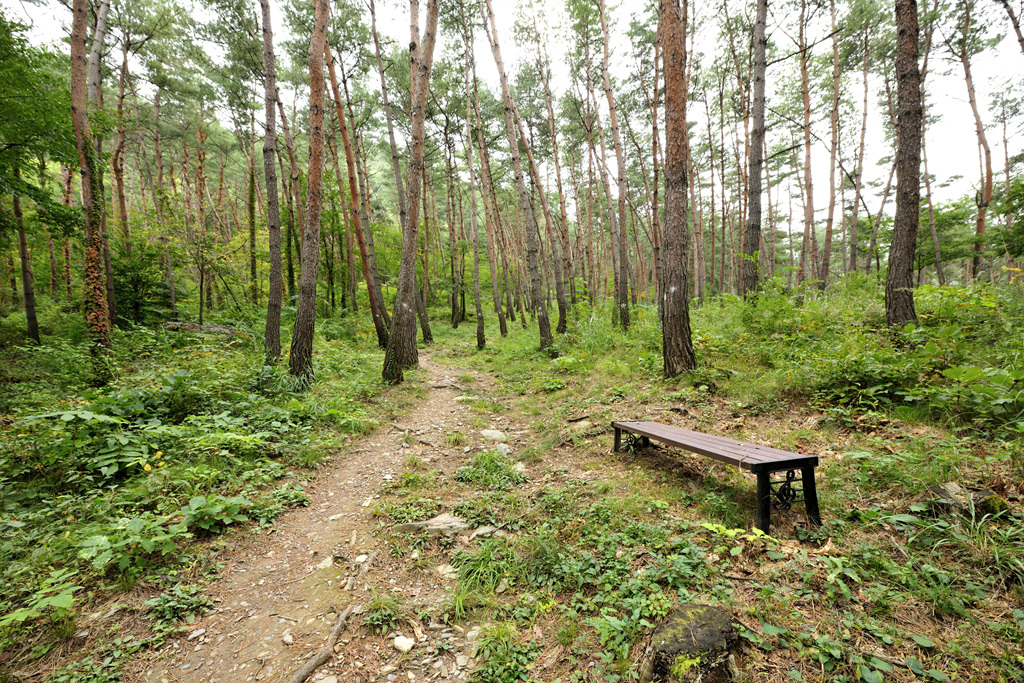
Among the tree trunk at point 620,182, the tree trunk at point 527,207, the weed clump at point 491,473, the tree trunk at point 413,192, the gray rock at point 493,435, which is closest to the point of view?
the weed clump at point 491,473

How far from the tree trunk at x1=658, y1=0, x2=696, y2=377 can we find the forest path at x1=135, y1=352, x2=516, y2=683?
4464mm

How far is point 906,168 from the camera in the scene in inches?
231

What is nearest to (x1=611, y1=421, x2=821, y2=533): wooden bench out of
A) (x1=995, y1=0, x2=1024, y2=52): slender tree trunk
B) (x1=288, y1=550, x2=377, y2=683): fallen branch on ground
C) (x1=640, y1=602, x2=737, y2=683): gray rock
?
(x1=640, y1=602, x2=737, y2=683): gray rock

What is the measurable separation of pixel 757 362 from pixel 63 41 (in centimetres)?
1949

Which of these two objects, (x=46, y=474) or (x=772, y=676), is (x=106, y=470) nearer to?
(x=46, y=474)

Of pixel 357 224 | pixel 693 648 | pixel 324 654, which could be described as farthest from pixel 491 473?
pixel 357 224

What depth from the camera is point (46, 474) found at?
12.2ft

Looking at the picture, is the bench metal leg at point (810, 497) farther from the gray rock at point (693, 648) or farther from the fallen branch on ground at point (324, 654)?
the fallen branch on ground at point (324, 654)

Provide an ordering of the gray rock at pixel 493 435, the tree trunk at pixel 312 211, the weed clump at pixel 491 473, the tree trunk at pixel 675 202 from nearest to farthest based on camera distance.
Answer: the weed clump at pixel 491 473 < the gray rock at pixel 493 435 < the tree trunk at pixel 675 202 < the tree trunk at pixel 312 211

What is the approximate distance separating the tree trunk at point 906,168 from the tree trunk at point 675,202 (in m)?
3.16

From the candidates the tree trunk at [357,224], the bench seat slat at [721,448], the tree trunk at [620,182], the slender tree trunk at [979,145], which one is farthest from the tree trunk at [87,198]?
the slender tree trunk at [979,145]

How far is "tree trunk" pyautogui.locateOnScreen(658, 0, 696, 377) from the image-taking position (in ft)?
20.5

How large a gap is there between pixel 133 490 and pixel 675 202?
7.99 m

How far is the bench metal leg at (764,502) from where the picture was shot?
276cm
